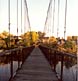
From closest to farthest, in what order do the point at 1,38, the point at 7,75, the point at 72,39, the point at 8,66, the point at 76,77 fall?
1. the point at 76,77
2. the point at 7,75
3. the point at 8,66
4. the point at 72,39
5. the point at 1,38

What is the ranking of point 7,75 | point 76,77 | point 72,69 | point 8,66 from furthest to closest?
point 8,66, point 7,75, point 72,69, point 76,77

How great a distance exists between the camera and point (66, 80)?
199 inches

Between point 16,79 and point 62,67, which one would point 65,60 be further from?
point 16,79

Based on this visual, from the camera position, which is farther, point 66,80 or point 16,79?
point 16,79

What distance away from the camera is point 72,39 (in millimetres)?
44688

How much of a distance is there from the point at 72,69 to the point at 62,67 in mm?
776

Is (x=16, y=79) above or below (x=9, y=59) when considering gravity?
below

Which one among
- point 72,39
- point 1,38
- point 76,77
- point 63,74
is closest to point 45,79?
point 63,74

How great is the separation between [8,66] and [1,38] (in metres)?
52.5

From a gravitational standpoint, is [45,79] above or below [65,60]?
below

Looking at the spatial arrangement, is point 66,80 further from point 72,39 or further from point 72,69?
point 72,39

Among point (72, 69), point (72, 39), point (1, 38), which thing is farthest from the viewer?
point (1, 38)

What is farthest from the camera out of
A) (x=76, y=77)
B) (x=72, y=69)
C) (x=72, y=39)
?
(x=72, y=39)

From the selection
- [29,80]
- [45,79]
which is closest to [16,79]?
[29,80]
